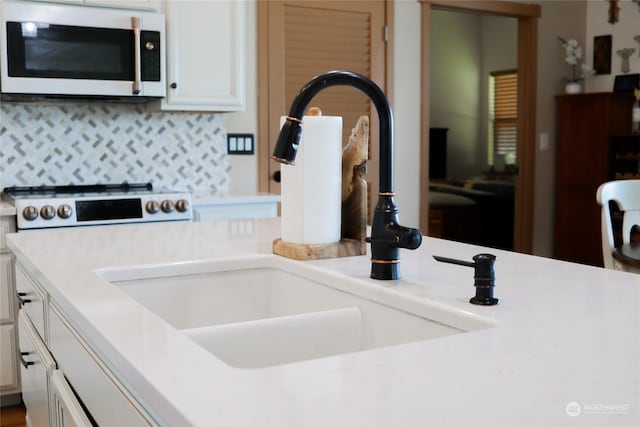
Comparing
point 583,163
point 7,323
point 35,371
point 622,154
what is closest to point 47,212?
point 7,323

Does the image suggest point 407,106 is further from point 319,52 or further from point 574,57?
point 574,57

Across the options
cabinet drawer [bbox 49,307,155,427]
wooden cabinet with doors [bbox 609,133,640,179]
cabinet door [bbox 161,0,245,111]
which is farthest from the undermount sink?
wooden cabinet with doors [bbox 609,133,640,179]

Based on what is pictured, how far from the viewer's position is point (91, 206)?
10.4 ft

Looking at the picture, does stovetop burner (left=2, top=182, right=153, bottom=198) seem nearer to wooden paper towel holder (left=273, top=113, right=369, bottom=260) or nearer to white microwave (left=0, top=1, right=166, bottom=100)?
white microwave (left=0, top=1, right=166, bottom=100)

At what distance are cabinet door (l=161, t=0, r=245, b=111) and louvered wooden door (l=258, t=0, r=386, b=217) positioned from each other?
1.64 ft

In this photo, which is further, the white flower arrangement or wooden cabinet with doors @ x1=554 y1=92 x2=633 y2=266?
the white flower arrangement

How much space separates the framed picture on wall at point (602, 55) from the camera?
5254 millimetres

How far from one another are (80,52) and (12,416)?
1.67 metres

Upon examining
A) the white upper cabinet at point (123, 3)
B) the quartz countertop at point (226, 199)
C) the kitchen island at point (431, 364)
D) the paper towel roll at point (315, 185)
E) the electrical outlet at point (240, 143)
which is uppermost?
the white upper cabinet at point (123, 3)

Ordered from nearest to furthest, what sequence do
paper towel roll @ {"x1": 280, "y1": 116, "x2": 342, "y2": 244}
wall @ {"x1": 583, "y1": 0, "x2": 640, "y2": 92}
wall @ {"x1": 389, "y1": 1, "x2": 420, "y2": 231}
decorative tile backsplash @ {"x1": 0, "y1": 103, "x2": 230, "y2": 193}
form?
paper towel roll @ {"x1": 280, "y1": 116, "x2": 342, "y2": 244} → decorative tile backsplash @ {"x1": 0, "y1": 103, "x2": 230, "y2": 193} → wall @ {"x1": 389, "y1": 1, "x2": 420, "y2": 231} → wall @ {"x1": 583, "y1": 0, "x2": 640, "y2": 92}

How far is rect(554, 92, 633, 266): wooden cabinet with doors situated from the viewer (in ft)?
16.5

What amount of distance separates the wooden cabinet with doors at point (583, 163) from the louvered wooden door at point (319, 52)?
1591 mm

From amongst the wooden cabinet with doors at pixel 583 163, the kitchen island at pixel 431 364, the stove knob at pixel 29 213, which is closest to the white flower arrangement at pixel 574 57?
the wooden cabinet with doors at pixel 583 163

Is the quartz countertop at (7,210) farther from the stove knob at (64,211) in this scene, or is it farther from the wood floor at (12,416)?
the wood floor at (12,416)
